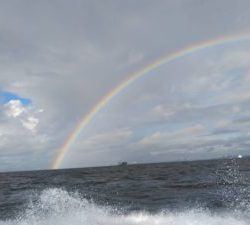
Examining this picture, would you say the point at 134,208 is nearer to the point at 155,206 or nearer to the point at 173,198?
the point at 155,206

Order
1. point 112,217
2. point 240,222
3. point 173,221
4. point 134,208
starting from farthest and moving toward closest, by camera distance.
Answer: point 134,208, point 112,217, point 173,221, point 240,222

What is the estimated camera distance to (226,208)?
23.6 metres

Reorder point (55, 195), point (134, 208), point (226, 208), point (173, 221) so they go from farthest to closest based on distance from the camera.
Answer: point (55, 195)
point (134, 208)
point (226, 208)
point (173, 221)

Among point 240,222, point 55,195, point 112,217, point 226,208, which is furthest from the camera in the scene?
point 55,195

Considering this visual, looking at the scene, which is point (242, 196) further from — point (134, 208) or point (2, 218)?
point (2, 218)

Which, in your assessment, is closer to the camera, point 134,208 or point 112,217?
point 112,217

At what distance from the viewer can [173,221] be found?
1989 centimetres

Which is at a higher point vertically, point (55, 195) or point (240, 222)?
point (55, 195)

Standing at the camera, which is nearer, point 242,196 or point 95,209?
point 95,209

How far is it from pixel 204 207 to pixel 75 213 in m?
7.64

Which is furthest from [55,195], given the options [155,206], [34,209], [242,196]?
[242,196]

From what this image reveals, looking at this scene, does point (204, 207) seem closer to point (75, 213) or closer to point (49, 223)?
point (75, 213)

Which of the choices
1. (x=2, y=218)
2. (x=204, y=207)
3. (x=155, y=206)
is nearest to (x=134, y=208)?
(x=155, y=206)

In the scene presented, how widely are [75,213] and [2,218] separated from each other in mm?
4544
